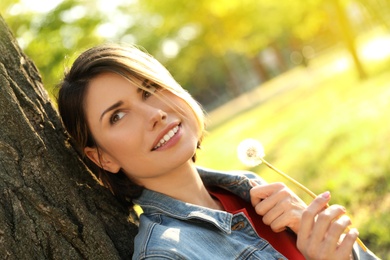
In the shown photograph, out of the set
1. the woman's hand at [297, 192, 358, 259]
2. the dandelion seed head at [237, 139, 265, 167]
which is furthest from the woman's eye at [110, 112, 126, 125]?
the woman's hand at [297, 192, 358, 259]

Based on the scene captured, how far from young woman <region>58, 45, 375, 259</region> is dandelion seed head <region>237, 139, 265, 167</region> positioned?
0.17 metres

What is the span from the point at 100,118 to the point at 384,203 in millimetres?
3417

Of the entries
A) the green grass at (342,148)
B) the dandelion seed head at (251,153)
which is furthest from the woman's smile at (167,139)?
the green grass at (342,148)

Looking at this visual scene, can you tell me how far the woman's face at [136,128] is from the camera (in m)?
2.04

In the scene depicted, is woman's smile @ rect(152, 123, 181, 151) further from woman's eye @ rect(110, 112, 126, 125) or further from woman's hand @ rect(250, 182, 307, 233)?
woman's hand @ rect(250, 182, 307, 233)

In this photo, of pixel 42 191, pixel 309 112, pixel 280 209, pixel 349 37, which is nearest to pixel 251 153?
pixel 280 209

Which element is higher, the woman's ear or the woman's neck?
the woman's ear

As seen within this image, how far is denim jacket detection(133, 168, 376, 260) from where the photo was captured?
5.95 ft

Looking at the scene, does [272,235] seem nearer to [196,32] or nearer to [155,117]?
[155,117]

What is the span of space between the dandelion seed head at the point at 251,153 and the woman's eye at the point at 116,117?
575 mm

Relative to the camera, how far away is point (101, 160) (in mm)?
2189

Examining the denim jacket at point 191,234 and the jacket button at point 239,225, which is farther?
the jacket button at point 239,225

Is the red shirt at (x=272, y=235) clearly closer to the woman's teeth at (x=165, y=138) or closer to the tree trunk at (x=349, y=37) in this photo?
the woman's teeth at (x=165, y=138)

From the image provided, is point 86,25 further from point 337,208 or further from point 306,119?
point 337,208
